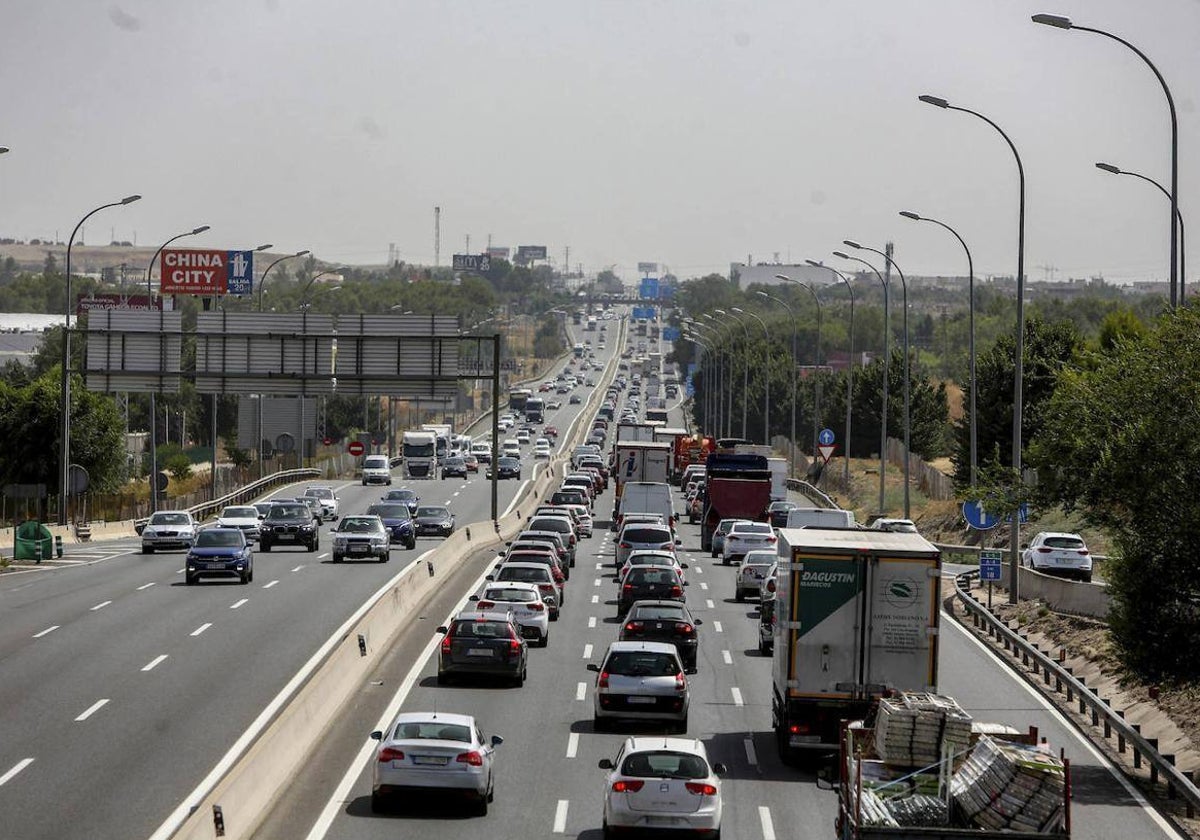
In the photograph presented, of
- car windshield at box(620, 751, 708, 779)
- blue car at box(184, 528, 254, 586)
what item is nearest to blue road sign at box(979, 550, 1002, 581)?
blue car at box(184, 528, 254, 586)

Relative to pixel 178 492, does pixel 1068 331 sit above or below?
above

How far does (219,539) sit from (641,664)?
76.6ft

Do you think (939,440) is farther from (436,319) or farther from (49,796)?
(49,796)

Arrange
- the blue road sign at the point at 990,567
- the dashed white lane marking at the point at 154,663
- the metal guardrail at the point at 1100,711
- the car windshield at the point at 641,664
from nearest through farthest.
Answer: the metal guardrail at the point at 1100,711
the car windshield at the point at 641,664
the dashed white lane marking at the point at 154,663
the blue road sign at the point at 990,567

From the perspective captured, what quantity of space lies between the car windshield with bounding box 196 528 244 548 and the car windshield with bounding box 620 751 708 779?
30.3m

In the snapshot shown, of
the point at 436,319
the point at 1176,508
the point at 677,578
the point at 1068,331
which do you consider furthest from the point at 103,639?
the point at 1068,331

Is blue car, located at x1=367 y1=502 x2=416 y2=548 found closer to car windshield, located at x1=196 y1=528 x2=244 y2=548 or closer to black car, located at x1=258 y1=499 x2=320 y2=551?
black car, located at x1=258 y1=499 x2=320 y2=551

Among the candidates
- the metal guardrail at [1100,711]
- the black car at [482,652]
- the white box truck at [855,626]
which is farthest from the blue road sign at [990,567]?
the white box truck at [855,626]

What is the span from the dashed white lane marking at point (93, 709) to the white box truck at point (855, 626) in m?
10.6

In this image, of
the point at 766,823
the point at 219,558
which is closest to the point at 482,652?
the point at 766,823

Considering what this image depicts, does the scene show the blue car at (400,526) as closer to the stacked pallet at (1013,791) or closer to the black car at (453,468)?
the stacked pallet at (1013,791)

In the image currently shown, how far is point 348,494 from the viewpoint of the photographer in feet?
328

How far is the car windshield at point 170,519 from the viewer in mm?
63062

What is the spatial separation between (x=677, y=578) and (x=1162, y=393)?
19633mm
